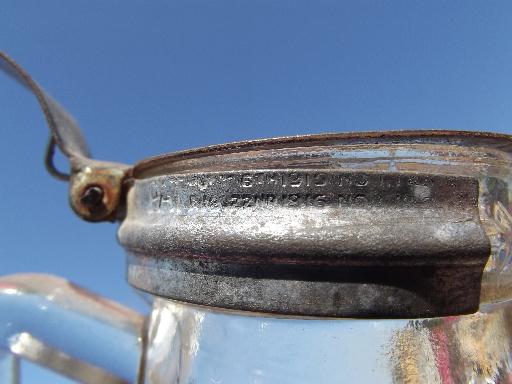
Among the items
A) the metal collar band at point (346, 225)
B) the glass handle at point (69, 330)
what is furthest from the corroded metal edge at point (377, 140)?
the glass handle at point (69, 330)

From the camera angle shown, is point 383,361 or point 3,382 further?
point 3,382

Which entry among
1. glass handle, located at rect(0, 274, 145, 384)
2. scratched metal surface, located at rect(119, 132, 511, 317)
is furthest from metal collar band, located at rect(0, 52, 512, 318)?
glass handle, located at rect(0, 274, 145, 384)

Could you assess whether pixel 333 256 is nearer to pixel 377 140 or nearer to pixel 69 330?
pixel 377 140

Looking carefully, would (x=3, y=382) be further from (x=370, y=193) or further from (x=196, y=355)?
(x=370, y=193)

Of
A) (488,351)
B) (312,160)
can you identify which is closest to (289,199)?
(312,160)

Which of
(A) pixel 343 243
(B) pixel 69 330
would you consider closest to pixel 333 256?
(A) pixel 343 243

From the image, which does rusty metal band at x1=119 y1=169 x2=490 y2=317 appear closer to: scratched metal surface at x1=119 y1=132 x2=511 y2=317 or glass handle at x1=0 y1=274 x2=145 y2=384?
scratched metal surface at x1=119 y1=132 x2=511 y2=317
